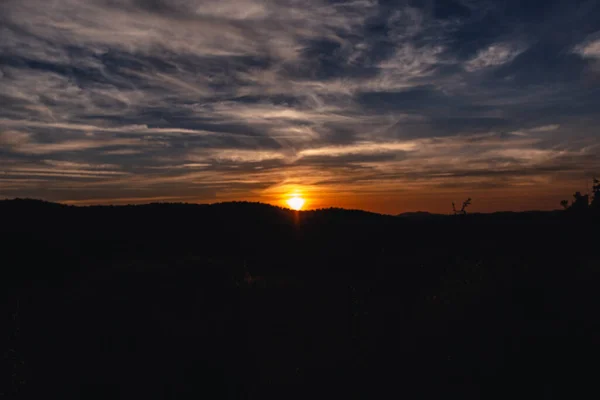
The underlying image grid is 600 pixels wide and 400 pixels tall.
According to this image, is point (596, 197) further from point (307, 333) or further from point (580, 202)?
point (307, 333)

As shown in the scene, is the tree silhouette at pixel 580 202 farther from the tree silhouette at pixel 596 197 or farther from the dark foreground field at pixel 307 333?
the dark foreground field at pixel 307 333

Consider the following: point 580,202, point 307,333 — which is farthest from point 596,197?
point 307,333

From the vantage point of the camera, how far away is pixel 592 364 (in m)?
6.56

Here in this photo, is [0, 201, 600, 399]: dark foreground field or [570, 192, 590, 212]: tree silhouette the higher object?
[570, 192, 590, 212]: tree silhouette

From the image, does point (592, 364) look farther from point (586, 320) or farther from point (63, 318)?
point (63, 318)

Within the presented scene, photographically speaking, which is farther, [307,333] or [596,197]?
[596,197]

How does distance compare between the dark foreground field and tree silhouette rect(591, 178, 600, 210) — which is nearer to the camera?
the dark foreground field

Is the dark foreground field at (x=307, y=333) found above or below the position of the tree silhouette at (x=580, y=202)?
below

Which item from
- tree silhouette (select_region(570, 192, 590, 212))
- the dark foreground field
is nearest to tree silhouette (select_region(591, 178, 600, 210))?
tree silhouette (select_region(570, 192, 590, 212))

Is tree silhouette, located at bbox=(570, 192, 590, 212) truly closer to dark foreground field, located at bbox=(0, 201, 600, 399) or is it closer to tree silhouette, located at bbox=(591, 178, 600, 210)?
tree silhouette, located at bbox=(591, 178, 600, 210)

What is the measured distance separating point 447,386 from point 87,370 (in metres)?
6.21

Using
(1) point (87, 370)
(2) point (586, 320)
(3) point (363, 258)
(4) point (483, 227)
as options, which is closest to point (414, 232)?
(4) point (483, 227)

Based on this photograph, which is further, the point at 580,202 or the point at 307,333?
the point at 580,202

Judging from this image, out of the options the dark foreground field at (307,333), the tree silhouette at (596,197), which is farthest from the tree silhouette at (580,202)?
the dark foreground field at (307,333)
